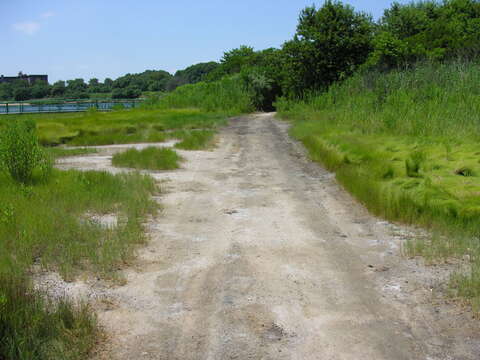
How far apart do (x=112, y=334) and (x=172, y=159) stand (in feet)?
26.7

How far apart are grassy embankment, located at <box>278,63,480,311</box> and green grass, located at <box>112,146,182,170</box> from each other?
3555 millimetres

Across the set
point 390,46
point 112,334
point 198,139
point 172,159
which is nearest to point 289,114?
point 390,46

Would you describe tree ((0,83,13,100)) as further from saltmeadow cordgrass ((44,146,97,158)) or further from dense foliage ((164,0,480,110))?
saltmeadow cordgrass ((44,146,97,158))

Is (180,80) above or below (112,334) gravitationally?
above

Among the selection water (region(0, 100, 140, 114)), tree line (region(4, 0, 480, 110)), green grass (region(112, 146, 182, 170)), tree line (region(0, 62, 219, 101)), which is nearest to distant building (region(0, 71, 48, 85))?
tree line (region(0, 62, 219, 101))

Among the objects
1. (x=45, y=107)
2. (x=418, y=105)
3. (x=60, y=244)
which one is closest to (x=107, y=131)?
(x=418, y=105)

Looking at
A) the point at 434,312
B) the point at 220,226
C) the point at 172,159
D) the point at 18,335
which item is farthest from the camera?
the point at 172,159

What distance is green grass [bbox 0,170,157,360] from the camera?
10.7 feet

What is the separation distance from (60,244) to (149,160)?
20.2 feet

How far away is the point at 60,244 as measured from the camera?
209 inches

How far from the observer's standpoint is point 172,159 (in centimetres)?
1151

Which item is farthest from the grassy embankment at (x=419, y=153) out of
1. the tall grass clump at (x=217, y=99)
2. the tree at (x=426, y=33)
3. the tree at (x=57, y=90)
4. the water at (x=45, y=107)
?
the tree at (x=57, y=90)

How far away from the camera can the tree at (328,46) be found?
92.9 feet

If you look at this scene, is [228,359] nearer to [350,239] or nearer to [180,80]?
[350,239]
